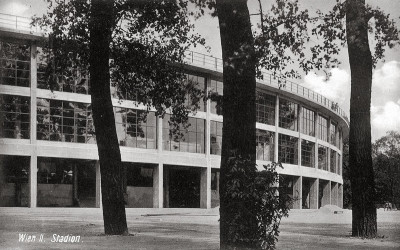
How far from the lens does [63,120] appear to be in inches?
1323

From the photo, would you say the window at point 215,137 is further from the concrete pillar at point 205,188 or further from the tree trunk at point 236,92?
the tree trunk at point 236,92

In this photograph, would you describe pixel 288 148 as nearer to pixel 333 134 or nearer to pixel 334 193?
pixel 333 134

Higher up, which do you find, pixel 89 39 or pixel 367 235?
pixel 89 39

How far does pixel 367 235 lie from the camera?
11922mm

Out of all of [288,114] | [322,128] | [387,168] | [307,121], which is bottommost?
[387,168]

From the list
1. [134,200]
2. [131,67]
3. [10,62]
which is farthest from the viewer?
[134,200]

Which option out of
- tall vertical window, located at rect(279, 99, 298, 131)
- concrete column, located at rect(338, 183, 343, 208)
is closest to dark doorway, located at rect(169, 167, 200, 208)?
tall vertical window, located at rect(279, 99, 298, 131)

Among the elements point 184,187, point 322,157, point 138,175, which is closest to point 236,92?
point 138,175

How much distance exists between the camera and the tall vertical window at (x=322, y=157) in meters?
52.3

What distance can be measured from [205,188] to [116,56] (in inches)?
1086

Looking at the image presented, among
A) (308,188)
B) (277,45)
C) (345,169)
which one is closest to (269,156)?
(308,188)

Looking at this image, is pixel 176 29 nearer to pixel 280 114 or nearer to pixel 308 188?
pixel 280 114

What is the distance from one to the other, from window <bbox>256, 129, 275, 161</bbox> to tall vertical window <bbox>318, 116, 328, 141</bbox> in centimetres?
894

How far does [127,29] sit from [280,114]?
108ft
